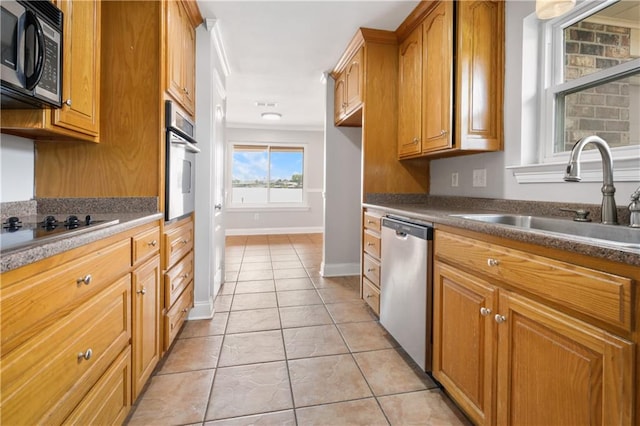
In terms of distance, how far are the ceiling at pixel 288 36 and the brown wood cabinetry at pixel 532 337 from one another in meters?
1.99

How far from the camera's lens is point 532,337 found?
1012mm

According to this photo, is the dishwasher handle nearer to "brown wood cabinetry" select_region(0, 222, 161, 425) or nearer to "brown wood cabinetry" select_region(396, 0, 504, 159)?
"brown wood cabinetry" select_region(396, 0, 504, 159)

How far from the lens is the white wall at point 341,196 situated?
3707 mm

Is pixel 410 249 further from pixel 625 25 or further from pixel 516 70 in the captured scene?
pixel 625 25

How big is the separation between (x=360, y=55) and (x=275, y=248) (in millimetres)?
3472

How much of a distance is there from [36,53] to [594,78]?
97.6 inches

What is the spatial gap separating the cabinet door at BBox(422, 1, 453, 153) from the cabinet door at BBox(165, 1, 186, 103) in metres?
1.76

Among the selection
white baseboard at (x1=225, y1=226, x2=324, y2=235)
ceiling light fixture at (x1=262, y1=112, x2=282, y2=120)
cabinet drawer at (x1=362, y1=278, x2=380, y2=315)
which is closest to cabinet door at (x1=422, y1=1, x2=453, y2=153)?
cabinet drawer at (x1=362, y1=278, x2=380, y2=315)

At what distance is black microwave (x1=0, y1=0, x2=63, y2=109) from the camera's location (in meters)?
1.01

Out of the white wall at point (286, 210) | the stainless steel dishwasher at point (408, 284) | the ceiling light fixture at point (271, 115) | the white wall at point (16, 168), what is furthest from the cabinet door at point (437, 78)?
the white wall at point (286, 210)

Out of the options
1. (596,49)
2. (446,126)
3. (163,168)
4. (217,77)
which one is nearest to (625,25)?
(596,49)

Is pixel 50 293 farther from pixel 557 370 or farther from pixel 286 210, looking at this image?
pixel 286 210

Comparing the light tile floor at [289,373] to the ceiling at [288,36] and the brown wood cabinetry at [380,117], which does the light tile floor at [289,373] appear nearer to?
the brown wood cabinetry at [380,117]

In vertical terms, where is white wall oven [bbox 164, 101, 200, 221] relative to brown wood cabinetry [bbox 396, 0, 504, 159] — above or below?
below
